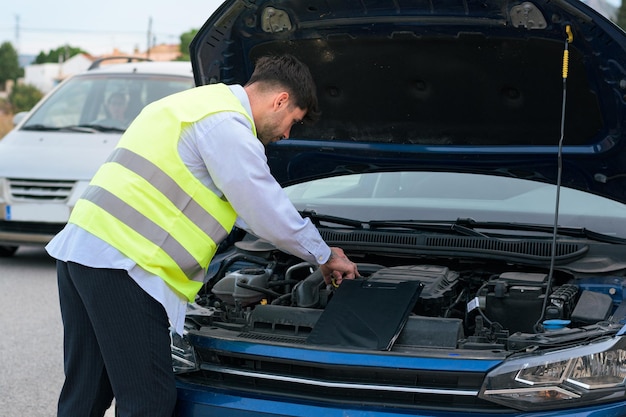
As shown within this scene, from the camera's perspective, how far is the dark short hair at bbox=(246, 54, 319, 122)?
3.44 metres

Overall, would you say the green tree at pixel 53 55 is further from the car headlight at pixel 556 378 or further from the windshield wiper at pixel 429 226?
the car headlight at pixel 556 378

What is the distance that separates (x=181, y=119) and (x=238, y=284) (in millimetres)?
904

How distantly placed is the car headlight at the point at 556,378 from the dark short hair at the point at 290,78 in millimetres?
1187

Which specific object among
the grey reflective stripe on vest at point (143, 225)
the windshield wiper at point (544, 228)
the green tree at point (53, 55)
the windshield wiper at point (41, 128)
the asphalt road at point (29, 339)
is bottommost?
the green tree at point (53, 55)

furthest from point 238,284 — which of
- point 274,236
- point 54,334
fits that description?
point 54,334

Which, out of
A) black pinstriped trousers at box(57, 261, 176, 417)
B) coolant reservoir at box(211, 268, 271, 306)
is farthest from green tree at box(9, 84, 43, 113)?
black pinstriped trousers at box(57, 261, 176, 417)

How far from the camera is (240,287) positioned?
3.92 metres

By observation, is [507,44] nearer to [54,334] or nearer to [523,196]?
[523,196]

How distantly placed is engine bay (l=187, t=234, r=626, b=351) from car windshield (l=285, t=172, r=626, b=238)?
31cm

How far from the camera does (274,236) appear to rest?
3.35 m

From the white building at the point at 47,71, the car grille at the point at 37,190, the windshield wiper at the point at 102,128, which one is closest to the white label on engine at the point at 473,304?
the car grille at the point at 37,190

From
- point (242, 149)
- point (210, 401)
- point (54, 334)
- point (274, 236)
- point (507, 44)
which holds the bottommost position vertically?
point (54, 334)

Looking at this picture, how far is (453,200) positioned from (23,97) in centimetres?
5050

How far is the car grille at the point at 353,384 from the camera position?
10.1 feet
